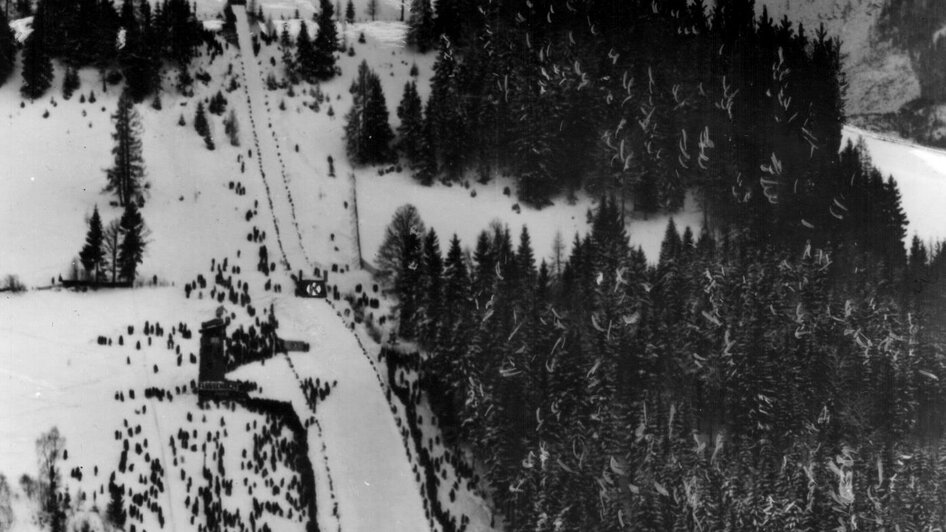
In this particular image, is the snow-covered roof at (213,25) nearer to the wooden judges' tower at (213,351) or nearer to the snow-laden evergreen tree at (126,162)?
the snow-laden evergreen tree at (126,162)

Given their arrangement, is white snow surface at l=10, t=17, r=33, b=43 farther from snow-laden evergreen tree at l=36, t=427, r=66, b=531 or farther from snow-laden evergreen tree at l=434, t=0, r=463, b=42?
snow-laden evergreen tree at l=36, t=427, r=66, b=531

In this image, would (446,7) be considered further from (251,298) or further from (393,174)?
(251,298)

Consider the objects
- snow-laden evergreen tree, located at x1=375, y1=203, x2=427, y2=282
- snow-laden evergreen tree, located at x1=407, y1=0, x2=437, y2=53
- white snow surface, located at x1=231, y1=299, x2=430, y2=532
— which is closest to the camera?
white snow surface, located at x1=231, y1=299, x2=430, y2=532

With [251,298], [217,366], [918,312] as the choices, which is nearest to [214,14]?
[251,298]

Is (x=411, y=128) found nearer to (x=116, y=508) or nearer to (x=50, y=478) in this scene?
(x=50, y=478)

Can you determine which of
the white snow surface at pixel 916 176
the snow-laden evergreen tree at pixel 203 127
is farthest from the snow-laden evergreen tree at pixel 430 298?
the white snow surface at pixel 916 176

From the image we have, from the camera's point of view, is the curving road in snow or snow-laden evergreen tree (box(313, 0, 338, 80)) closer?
the curving road in snow

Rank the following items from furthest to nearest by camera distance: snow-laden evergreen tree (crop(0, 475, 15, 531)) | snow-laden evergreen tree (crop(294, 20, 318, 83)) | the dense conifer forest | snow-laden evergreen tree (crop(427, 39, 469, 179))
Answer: snow-laden evergreen tree (crop(294, 20, 318, 83)) → snow-laden evergreen tree (crop(427, 39, 469, 179)) → the dense conifer forest → snow-laden evergreen tree (crop(0, 475, 15, 531))

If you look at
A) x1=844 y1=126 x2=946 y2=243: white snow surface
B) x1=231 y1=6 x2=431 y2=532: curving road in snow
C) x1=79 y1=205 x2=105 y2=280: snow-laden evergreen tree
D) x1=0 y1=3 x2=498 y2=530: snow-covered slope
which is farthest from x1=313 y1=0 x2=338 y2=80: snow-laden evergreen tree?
x1=844 y1=126 x2=946 y2=243: white snow surface
